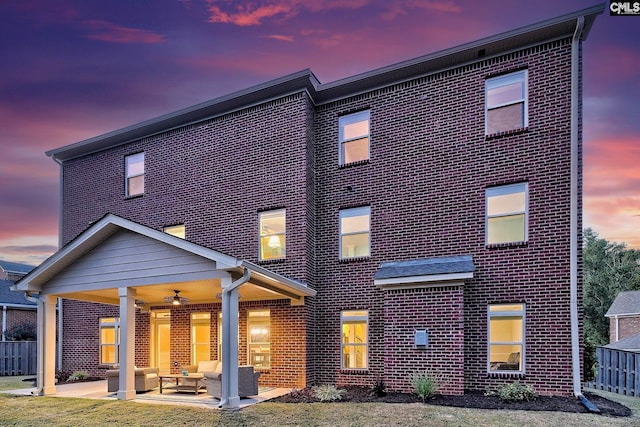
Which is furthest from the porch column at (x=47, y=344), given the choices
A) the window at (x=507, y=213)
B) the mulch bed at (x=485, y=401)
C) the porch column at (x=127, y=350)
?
the window at (x=507, y=213)

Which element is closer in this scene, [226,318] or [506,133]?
[226,318]

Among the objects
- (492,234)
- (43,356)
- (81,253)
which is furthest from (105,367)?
(492,234)

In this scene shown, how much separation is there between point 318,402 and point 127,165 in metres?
11.0

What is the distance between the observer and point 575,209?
10.3 meters

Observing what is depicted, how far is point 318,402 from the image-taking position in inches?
400

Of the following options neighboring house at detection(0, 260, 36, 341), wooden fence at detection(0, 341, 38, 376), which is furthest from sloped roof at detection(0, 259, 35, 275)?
wooden fence at detection(0, 341, 38, 376)

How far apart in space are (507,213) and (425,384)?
14.5 ft

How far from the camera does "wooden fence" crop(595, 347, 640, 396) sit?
12281mm

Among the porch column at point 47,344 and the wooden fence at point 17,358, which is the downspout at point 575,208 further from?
the wooden fence at point 17,358

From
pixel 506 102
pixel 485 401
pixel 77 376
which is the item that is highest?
pixel 506 102

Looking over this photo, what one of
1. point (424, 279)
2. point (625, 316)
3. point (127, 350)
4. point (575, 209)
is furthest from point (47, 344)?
point (625, 316)

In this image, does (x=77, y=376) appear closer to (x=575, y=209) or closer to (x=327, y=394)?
(x=327, y=394)

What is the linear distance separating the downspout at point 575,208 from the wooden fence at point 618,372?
3.76 meters

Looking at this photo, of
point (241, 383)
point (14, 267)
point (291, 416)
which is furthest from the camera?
point (14, 267)
